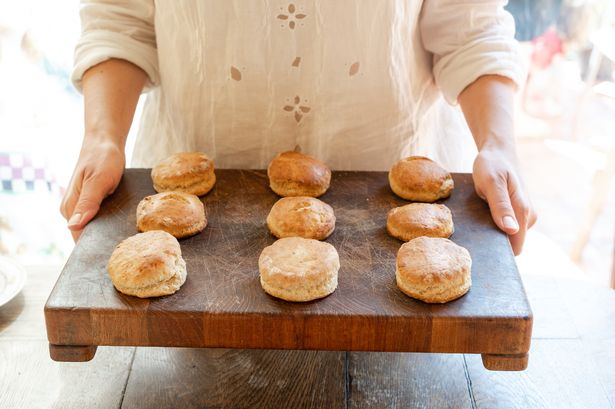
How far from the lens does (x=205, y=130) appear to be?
1626mm

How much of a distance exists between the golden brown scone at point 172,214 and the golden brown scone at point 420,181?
1.42ft

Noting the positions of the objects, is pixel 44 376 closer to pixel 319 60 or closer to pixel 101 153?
pixel 101 153

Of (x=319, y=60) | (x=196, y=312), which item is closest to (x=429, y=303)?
(x=196, y=312)

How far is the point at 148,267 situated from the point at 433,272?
19.0 inches

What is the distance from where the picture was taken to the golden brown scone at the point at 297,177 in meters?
1.47

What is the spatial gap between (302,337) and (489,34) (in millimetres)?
924

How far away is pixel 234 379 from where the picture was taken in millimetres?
1257

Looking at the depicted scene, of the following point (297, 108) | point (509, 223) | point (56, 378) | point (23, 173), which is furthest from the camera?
point (23, 173)

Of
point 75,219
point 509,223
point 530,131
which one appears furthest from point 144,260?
point 530,131

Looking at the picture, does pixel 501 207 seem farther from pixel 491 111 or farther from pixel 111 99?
pixel 111 99

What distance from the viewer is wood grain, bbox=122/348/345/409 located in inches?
47.1

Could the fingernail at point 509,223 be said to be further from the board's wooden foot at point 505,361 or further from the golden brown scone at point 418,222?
the board's wooden foot at point 505,361

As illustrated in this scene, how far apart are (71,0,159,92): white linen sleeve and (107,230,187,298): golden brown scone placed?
600mm

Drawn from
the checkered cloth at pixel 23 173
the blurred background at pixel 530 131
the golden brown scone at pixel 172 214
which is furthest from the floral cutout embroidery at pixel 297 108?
the checkered cloth at pixel 23 173
